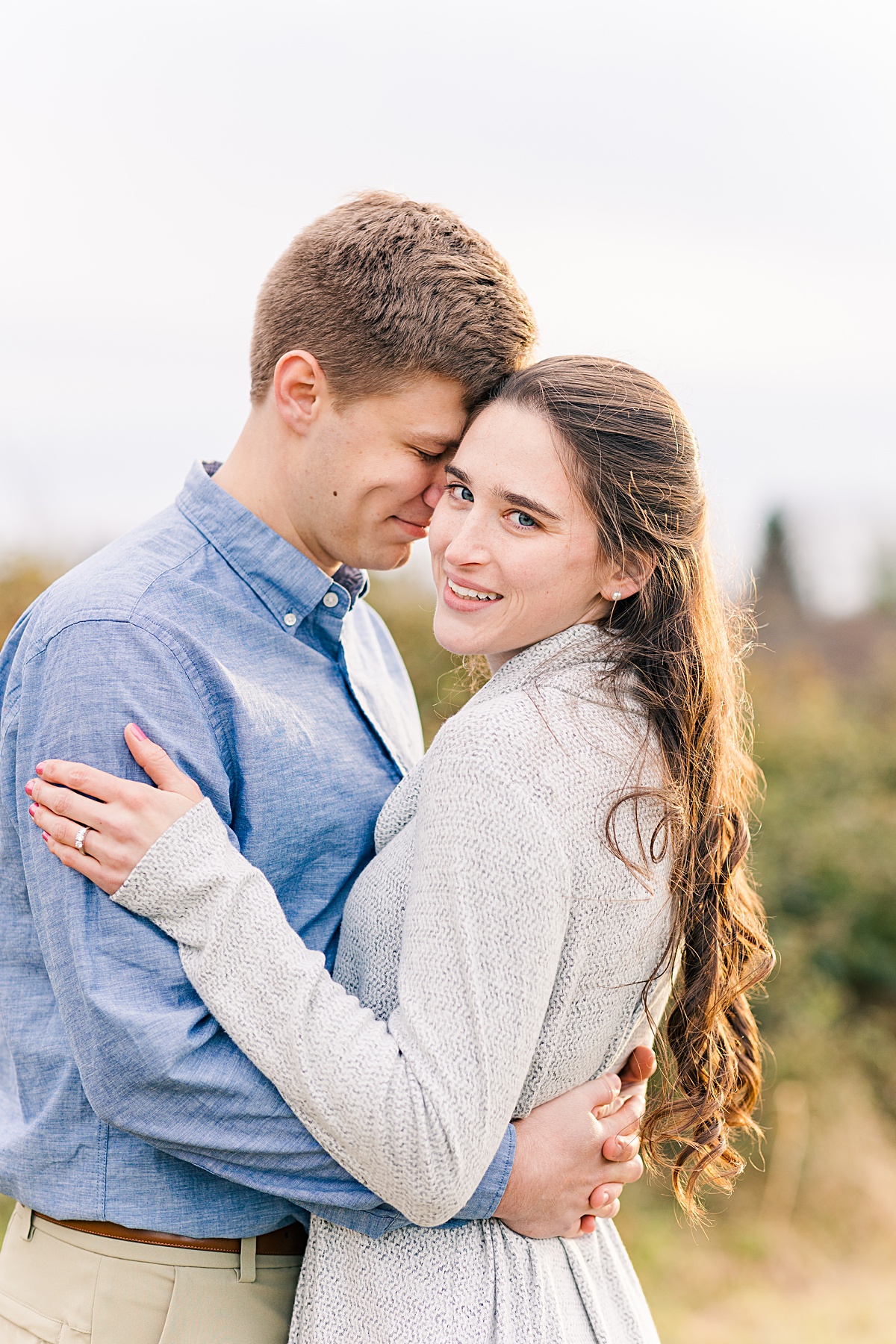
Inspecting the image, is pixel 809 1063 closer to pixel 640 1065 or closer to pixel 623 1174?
pixel 640 1065

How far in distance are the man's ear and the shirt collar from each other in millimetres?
181

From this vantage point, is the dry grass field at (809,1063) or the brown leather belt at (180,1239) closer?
the brown leather belt at (180,1239)

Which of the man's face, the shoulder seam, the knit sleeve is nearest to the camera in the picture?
the knit sleeve

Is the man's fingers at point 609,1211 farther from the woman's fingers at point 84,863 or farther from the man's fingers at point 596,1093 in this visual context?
the woman's fingers at point 84,863

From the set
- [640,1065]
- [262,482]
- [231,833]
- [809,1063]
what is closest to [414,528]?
[262,482]

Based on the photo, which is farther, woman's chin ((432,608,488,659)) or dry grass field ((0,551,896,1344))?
dry grass field ((0,551,896,1344))

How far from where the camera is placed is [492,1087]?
1.49 m

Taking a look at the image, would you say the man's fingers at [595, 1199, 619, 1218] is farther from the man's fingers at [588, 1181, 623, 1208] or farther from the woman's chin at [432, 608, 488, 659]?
the woman's chin at [432, 608, 488, 659]

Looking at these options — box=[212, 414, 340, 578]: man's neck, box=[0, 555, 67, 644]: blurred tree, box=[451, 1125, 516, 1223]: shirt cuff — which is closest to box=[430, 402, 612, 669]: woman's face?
box=[212, 414, 340, 578]: man's neck

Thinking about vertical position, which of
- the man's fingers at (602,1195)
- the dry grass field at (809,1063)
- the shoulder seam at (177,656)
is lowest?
the dry grass field at (809,1063)

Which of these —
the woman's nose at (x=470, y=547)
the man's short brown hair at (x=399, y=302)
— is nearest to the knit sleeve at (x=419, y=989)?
the woman's nose at (x=470, y=547)

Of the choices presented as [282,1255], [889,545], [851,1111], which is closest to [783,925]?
[851,1111]

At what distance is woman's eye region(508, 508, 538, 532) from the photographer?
183 cm

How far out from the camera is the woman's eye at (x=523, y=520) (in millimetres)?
1828
